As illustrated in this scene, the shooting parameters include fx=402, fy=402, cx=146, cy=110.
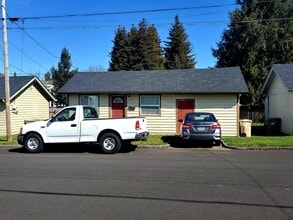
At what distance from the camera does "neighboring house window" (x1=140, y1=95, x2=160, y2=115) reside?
24.0m

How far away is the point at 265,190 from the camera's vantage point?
326 inches

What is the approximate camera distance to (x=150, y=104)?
24141 mm

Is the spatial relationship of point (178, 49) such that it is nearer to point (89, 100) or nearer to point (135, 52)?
point (135, 52)

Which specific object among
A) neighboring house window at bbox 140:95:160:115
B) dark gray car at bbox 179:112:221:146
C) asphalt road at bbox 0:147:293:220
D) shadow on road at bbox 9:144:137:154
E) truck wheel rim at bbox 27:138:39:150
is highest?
neighboring house window at bbox 140:95:160:115

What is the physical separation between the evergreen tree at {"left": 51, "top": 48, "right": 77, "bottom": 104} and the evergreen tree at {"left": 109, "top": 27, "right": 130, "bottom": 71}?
734cm

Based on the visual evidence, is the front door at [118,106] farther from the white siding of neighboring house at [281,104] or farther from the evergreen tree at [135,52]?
the evergreen tree at [135,52]

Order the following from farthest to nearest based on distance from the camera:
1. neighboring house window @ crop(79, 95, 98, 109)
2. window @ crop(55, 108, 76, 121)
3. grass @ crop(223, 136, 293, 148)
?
neighboring house window @ crop(79, 95, 98, 109)
grass @ crop(223, 136, 293, 148)
window @ crop(55, 108, 76, 121)

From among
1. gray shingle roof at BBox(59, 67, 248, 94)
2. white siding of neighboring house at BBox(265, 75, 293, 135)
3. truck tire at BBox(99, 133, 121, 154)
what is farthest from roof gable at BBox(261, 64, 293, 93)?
truck tire at BBox(99, 133, 121, 154)

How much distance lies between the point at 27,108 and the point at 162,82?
393 inches

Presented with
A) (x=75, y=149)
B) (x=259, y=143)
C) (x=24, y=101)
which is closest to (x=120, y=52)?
(x=24, y=101)

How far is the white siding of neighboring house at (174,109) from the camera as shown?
23.1 meters

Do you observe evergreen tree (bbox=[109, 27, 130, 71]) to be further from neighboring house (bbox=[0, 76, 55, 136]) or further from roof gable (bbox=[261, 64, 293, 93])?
roof gable (bbox=[261, 64, 293, 93])

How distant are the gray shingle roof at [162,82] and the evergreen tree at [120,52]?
134 ft

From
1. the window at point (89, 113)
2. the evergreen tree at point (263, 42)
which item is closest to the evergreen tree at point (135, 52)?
the evergreen tree at point (263, 42)
